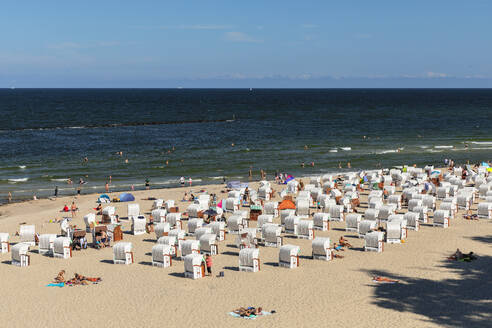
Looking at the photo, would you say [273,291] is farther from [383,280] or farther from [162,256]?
[162,256]

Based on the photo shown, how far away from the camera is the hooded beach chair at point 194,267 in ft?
74.1

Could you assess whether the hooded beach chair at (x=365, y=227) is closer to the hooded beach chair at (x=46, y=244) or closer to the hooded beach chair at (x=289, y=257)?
the hooded beach chair at (x=289, y=257)

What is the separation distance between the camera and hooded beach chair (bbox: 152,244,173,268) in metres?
24.0

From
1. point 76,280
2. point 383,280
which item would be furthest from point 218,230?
point 383,280

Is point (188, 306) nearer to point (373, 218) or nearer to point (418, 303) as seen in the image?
point (418, 303)

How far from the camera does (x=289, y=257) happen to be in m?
23.5

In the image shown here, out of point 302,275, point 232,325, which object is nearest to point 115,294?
point 232,325

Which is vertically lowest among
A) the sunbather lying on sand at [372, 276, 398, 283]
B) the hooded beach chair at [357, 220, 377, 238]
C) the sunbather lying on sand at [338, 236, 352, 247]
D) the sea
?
the sea

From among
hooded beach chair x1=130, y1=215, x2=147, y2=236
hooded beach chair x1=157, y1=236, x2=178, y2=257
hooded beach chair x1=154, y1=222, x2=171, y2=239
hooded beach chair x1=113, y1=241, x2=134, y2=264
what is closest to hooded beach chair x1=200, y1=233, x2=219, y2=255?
hooded beach chair x1=157, y1=236, x2=178, y2=257

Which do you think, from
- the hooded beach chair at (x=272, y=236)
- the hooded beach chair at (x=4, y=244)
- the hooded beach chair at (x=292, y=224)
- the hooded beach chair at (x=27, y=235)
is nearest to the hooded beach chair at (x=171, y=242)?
the hooded beach chair at (x=272, y=236)

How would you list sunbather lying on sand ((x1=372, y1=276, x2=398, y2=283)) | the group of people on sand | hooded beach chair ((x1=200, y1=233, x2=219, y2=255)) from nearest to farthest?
sunbather lying on sand ((x1=372, y1=276, x2=398, y2=283)), the group of people on sand, hooded beach chair ((x1=200, y1=233, x2=219, y2=255))

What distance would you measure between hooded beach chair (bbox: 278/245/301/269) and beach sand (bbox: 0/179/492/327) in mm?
302

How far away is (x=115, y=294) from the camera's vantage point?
2100cm

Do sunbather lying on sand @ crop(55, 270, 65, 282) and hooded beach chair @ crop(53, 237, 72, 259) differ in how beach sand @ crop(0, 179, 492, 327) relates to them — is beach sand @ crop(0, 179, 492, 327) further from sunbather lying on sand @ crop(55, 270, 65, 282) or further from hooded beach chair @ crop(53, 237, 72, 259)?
sunbather lying on sand @ crop(55, 270, 65, 282)
